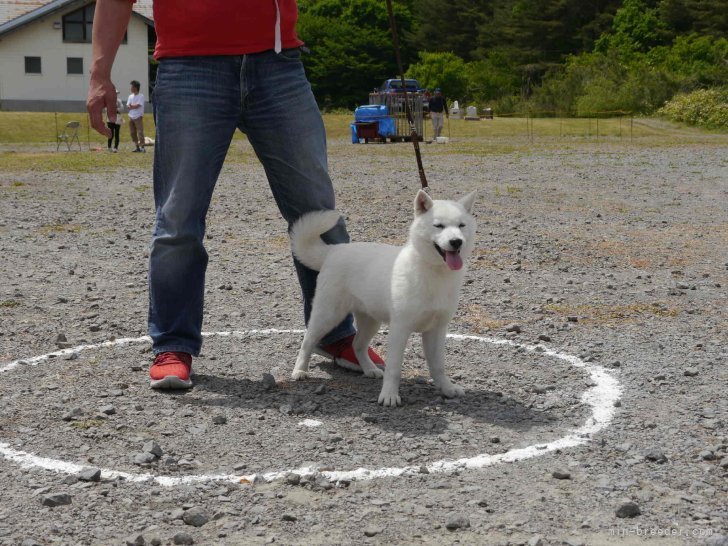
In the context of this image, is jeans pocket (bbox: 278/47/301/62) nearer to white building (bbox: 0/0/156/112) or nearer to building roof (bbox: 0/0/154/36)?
building roof (bbox: 0/0/154/36)

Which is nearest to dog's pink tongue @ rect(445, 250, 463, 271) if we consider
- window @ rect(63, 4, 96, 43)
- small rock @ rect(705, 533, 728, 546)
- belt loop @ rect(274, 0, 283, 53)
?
belt loop @ rect(274, 0, 283, 53)

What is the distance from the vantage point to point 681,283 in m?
8.01

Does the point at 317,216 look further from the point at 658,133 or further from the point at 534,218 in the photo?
the point at 658,133

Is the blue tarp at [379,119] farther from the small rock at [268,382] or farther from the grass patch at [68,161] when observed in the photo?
the small rock at [268,382]

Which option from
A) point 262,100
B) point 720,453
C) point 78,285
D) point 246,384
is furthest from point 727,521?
point 78,285

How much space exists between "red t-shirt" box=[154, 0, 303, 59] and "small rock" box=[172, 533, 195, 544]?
2.59 meters

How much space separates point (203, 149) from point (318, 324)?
1.04m

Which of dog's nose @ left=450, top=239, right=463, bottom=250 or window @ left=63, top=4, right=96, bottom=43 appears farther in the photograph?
window @ left=63, top=4, right=96, bottom=43

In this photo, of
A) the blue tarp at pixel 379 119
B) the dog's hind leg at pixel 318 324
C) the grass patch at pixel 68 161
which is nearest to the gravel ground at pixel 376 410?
the dog's hind leg at pixel 318 324

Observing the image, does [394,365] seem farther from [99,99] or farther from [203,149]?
[99,99]

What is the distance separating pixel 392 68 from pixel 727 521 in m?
76.3

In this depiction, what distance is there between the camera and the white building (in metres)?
55.6

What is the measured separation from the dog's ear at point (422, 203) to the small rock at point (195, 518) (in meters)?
1.88

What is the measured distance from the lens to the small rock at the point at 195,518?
3.46 meters
